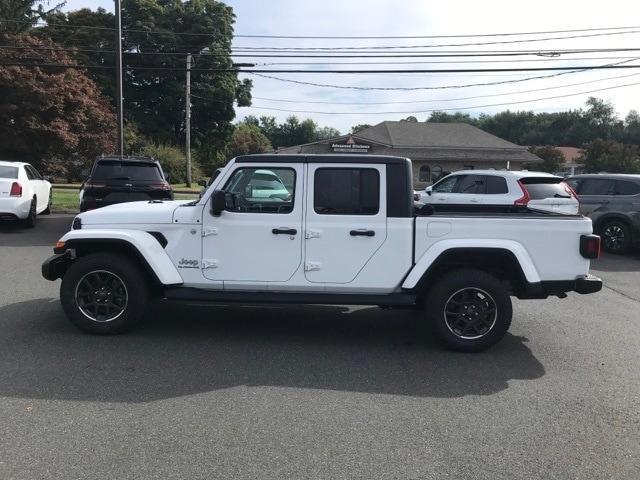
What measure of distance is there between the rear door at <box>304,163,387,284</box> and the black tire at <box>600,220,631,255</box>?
379 inches

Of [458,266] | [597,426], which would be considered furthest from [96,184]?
[597,426]

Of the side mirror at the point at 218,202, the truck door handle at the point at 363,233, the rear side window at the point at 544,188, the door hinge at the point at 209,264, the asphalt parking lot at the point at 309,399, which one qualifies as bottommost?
the asphalt parking lot at the point at 309,399

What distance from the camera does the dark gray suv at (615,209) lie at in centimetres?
1299

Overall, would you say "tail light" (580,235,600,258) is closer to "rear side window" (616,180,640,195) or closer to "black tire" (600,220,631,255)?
"black tire" (600,220,631,255)

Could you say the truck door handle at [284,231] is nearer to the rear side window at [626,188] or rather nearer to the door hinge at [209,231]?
the door hinge at [209,231]

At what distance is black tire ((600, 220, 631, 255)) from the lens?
42.9ft

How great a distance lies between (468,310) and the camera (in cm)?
565

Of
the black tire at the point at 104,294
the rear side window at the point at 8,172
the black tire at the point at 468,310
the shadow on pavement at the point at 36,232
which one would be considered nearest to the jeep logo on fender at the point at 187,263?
the black tire at the point at 104,294

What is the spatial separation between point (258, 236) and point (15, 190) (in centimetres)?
1010

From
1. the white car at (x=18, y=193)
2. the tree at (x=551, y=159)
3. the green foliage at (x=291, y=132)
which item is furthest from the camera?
the green foliage at (x=291, y=132)

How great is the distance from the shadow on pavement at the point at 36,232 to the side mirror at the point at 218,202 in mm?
7777

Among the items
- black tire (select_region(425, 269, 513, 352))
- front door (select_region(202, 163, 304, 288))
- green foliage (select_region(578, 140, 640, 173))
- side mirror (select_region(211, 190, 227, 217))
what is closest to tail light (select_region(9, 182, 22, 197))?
front door (select_region(202, 163, 304, 288))

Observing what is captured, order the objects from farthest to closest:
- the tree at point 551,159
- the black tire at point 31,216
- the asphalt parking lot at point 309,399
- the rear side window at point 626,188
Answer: the tree at point 551,159 → the black tire at point 31,216 → the rear side window at point 626,188 → the asphalt parking lot at point 309,399

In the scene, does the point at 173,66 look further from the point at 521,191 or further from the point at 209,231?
the point at 209,231
